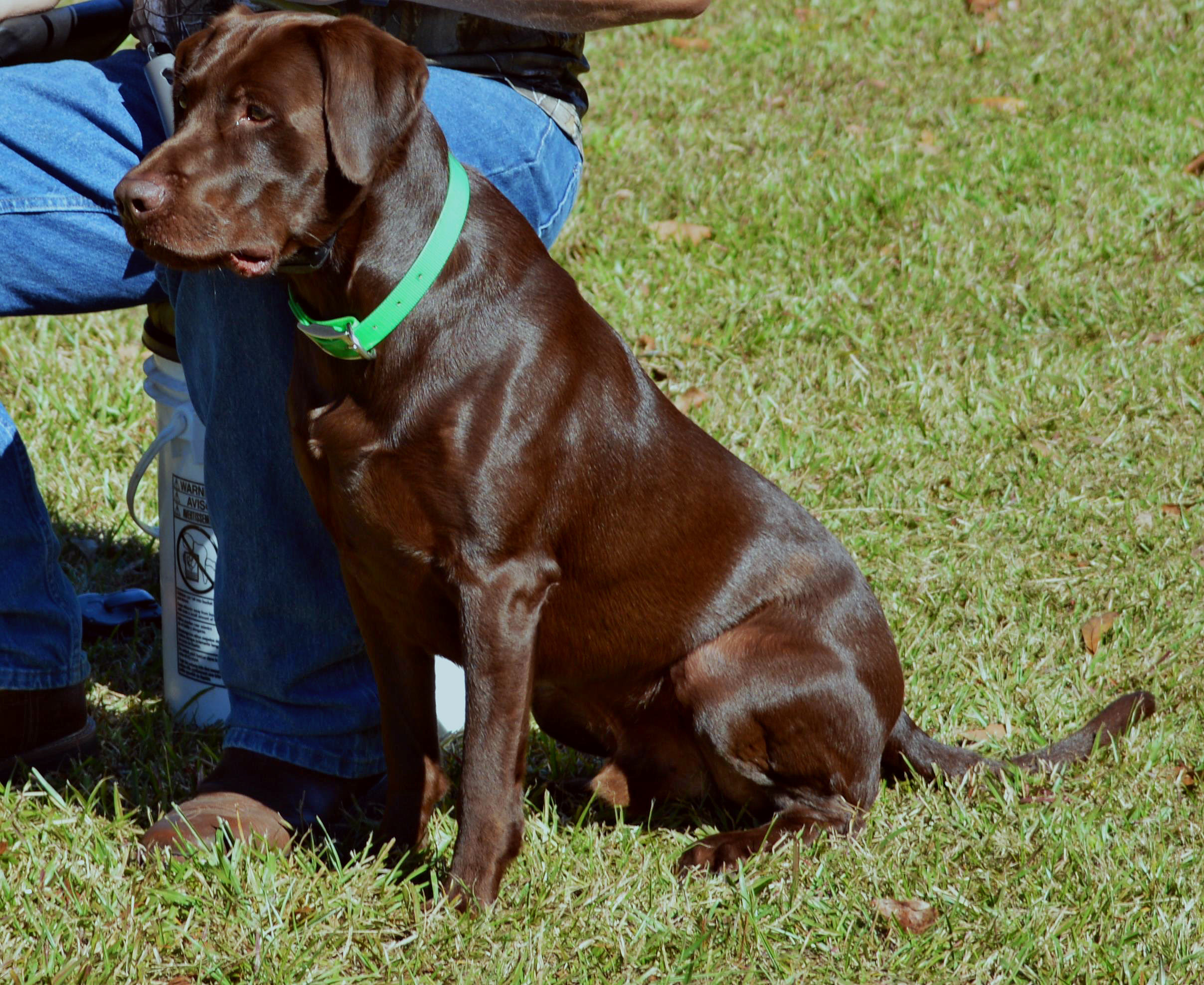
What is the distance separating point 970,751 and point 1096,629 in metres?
0.81

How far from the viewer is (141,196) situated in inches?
87.4

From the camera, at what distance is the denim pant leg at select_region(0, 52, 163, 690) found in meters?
2.64

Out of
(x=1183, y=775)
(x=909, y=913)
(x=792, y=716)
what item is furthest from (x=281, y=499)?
(x=1183, y=775)

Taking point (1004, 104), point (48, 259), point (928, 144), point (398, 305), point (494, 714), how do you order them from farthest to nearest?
1. point (1004, 104)
2. point (928, 144)
3. point (48, 259)
4. point (494, 714)
5. point (398, 305)

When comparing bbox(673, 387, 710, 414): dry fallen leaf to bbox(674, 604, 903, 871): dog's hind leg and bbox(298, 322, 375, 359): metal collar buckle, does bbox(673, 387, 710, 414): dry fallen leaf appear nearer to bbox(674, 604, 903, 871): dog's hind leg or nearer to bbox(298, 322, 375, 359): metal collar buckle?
bbox(674, 604, 903, 871): dog's hind leg

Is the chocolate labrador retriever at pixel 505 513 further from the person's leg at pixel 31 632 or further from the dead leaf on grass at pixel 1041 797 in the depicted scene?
the person's leg at pixel 31 632

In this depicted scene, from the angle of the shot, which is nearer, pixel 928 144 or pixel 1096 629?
pixel 1096 629

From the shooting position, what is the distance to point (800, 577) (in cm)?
287

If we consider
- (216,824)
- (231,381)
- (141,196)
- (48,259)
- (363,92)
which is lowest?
(216,824)

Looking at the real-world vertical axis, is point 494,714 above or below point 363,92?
below

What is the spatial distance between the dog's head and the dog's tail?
1.63 metres

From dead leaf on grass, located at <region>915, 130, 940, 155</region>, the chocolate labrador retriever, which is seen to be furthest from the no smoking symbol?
dead leaf on grass, located at <region>915, 130, 940, 155</region>

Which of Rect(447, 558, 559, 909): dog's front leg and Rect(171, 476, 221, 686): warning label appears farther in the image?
Rect(171, 476, 221, 686): warning label

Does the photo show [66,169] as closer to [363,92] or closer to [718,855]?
[363,92]
